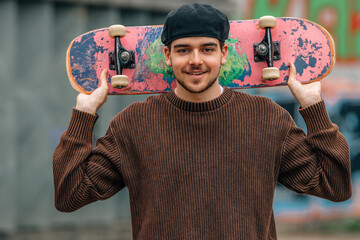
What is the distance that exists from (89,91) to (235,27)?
860mm

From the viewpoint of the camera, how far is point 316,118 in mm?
2602

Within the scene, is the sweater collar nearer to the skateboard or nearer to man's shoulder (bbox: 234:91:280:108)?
man's shoulder (bbox: 234:91:280:108)

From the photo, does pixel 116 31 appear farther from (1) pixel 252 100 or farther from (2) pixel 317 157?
(2) pixel 317 157

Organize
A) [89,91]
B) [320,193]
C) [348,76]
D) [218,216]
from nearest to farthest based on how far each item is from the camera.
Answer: [218,216] < [320,193] < [89,91] < [348,76]

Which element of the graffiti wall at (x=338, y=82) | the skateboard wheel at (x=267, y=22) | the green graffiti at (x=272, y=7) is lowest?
the graffiti wall at (x=338, y=82)

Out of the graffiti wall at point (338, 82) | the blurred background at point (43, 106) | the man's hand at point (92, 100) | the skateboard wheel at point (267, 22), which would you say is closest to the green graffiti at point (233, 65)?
the skateboard wheel at point (267, 22)

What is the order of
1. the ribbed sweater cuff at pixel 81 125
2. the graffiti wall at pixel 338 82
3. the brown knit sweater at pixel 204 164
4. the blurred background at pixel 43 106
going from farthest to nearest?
the graffiti wall at pixel 338 82 → the blurred background at pixel 43 106 → the ribbed sweater cuff at pixel 81 125 → the brown knit sweater at pixel 204 164

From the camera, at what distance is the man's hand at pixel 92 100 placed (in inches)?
105

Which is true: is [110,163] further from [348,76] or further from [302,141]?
[348,76]

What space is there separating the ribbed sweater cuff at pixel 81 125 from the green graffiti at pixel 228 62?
543 millimetres

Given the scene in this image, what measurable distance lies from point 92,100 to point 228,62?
796 millimetres

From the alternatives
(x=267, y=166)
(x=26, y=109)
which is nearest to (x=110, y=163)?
(x=267, y=166)

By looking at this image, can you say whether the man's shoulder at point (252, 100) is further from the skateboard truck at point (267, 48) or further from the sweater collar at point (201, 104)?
the skateboard truck at point (267, 48)

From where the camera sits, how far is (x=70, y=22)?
7223 mm
